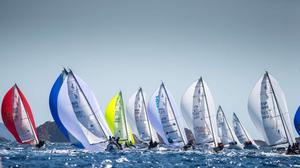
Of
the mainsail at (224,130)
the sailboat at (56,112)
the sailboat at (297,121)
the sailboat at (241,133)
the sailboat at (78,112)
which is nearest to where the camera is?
the sailboat at (78,112)

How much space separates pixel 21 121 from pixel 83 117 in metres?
13.6

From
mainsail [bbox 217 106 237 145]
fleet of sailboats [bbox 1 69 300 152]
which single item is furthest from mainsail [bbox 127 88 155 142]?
mainsail [bbox 217 106 237 145]

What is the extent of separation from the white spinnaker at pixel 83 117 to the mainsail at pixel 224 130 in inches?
1647

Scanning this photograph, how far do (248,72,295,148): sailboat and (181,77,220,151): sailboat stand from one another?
6677 mm

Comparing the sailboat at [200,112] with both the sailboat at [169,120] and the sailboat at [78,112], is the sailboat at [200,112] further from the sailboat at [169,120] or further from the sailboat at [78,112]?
the sailboat at [78,112]

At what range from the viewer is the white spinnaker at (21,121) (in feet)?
197

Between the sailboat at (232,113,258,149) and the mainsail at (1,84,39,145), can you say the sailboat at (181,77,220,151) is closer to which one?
the mainsail at (1,84,39,145)

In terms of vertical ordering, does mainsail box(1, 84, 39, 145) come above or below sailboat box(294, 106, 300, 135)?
above

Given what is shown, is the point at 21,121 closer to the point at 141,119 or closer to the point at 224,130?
the point at 141,119

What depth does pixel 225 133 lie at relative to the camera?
90.9 metres

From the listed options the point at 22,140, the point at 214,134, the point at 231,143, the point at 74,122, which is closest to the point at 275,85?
the point at 214,134

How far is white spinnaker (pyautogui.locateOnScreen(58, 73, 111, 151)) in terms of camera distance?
48.4 metres

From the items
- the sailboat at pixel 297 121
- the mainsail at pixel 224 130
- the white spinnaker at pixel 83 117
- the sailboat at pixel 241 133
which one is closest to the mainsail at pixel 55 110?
the white spinnaker at pixel 83 117

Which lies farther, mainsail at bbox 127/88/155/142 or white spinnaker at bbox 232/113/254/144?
white spinnaker at bbox 232/113/254/144
